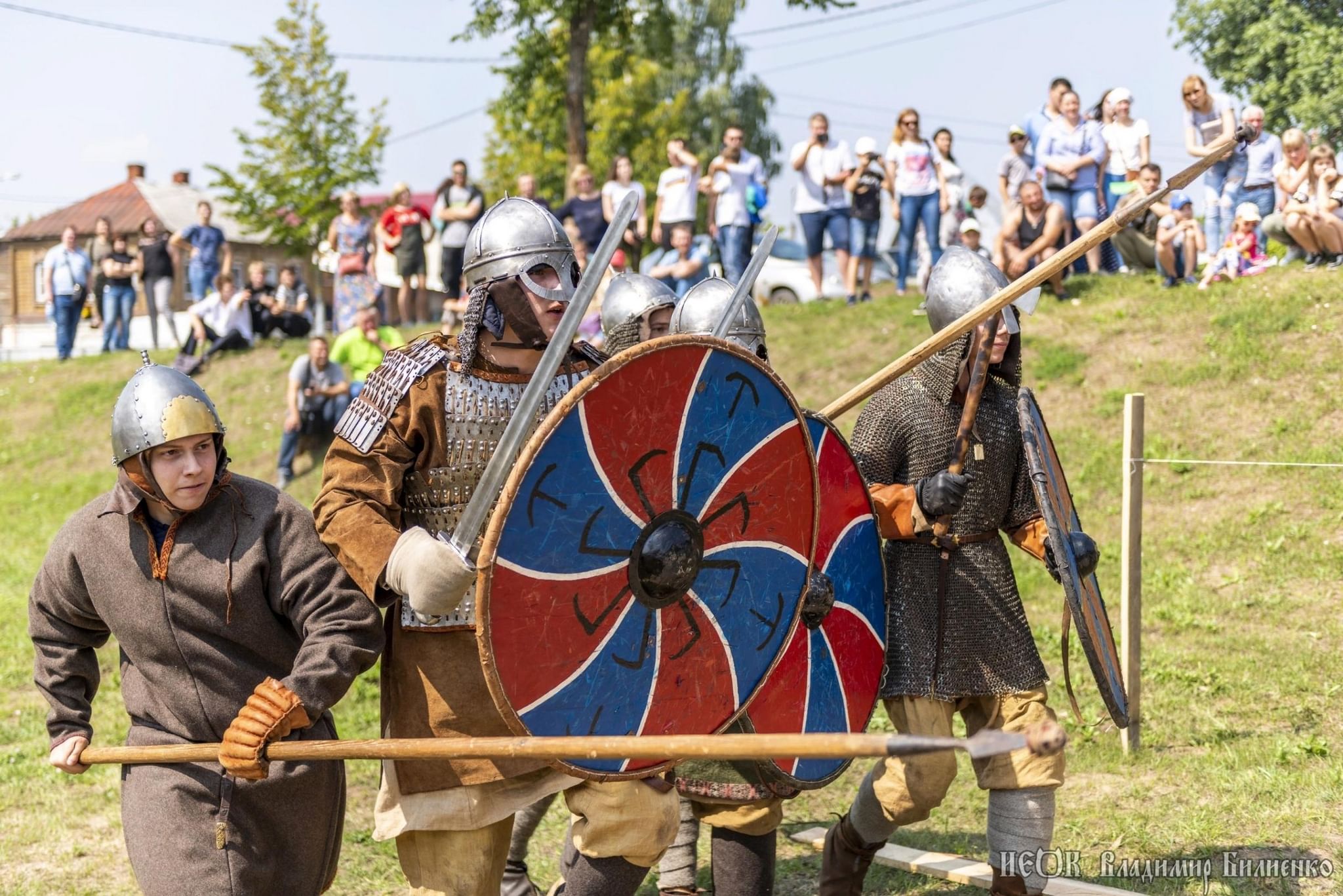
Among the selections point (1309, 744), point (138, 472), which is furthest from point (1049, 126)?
point (138, 472)

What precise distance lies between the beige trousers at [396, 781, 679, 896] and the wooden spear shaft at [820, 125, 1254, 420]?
3.63ft

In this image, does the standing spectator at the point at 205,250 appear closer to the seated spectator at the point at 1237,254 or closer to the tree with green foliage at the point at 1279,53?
the seated spectator at the point at 1237,254

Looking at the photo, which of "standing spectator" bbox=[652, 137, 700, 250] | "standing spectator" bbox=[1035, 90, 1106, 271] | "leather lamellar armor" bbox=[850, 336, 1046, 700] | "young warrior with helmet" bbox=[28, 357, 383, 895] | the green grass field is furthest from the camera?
"standing spectator" bbox=[652, 137, 700, 250]

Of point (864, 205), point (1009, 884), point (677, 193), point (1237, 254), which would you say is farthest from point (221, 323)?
point (1009, 884)

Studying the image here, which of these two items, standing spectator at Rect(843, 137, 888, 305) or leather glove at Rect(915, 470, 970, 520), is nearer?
leather glove at Rect(915, 470, 970, 520)

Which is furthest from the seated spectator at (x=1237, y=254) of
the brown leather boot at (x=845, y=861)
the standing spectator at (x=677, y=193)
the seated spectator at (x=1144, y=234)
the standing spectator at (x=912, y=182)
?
the brown leather boot at (x=845, y=861)

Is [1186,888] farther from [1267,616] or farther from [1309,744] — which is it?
[1267,616]

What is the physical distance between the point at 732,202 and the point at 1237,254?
3.77 m

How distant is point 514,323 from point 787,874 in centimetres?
239

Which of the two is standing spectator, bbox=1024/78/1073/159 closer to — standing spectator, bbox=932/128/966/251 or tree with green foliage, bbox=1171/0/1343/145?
standing spectator, bbox=932/128/966/251

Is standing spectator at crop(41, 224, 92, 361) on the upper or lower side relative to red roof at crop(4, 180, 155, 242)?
lower

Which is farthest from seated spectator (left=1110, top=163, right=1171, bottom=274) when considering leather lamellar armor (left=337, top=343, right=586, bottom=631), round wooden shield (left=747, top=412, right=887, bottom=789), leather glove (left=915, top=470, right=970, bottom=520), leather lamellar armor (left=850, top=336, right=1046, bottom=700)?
leather lamellar armor (left=337, top=343, right=586, bottom=631)

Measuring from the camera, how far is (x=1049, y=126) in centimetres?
1017

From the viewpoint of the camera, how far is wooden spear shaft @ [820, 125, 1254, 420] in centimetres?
346
